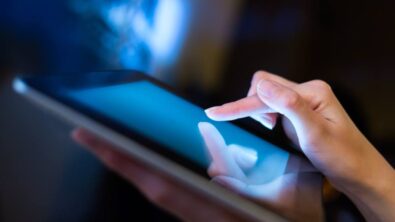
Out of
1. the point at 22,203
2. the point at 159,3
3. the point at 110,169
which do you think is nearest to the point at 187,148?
the point at 110,169

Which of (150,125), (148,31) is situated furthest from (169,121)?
(148,31)

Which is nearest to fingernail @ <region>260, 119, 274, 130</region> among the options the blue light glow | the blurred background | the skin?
the skin

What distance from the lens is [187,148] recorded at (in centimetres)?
36

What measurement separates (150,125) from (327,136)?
0.20m

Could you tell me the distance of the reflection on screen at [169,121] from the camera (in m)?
0.34

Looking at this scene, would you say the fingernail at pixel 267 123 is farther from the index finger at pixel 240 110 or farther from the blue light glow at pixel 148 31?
the blue light glow at pixel 148 31

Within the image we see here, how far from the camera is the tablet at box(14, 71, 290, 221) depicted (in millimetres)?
313

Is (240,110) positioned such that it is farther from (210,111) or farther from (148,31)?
(148,31)

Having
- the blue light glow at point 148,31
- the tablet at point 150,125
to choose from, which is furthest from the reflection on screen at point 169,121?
the blue light glow at point 148,31

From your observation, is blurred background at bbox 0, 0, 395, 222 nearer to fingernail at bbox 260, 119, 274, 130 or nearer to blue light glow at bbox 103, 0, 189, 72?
blue light glow at bbox 103, 0, 189, 72

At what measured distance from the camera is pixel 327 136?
1.40ft

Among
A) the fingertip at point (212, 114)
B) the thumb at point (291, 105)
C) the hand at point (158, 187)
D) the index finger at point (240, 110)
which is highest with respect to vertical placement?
the thumb at point (291, 105)

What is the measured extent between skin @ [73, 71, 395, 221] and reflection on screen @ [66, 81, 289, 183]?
0.01m

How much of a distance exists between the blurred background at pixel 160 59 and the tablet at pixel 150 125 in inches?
1.2
